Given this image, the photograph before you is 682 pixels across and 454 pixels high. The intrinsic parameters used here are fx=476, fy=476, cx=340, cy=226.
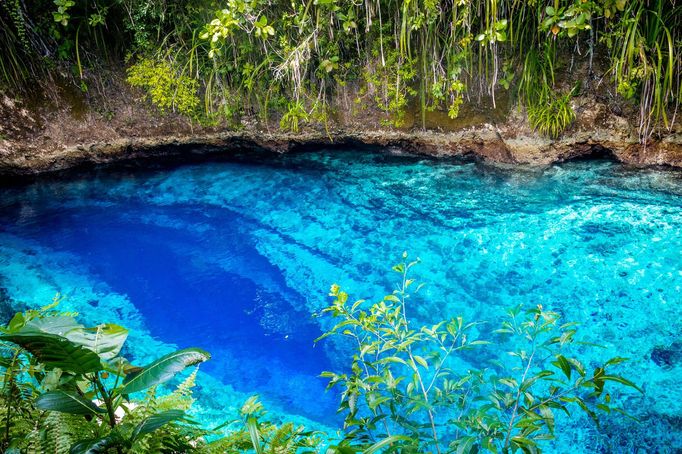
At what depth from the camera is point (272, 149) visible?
17.4 ft

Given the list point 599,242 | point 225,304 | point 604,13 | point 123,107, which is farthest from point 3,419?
point 123,107

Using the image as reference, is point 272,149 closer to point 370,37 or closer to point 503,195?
point 370,37

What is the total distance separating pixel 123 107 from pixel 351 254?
3331mm

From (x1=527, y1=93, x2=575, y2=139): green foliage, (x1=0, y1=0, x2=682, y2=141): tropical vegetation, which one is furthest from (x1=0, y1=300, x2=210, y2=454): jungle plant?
(x1=527, y1=93, x2=575, y2=139): green foliage

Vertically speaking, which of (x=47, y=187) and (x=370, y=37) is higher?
(x=370, y=37)

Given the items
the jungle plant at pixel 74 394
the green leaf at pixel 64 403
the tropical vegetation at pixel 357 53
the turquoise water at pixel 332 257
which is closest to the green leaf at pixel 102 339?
the jungle plant at pixel 74 394

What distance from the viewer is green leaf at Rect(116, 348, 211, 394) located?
1086mm

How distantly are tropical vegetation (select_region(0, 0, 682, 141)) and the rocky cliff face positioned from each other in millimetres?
180

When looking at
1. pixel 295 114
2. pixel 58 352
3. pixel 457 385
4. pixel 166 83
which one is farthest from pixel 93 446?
pixel 166 83

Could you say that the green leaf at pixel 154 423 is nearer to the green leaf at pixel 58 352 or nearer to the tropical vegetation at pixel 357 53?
the green leaf at pixel 58 352

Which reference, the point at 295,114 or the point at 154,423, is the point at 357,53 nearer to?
the point at 295,114

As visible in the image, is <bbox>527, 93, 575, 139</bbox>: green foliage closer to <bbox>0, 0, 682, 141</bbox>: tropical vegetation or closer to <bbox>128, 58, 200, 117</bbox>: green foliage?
<bbox>0, 0, 682, 141</bbox>: tropical vegetation

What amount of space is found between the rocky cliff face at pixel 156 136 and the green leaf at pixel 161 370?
371 centimetres

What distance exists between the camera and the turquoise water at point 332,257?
2.75 metres
